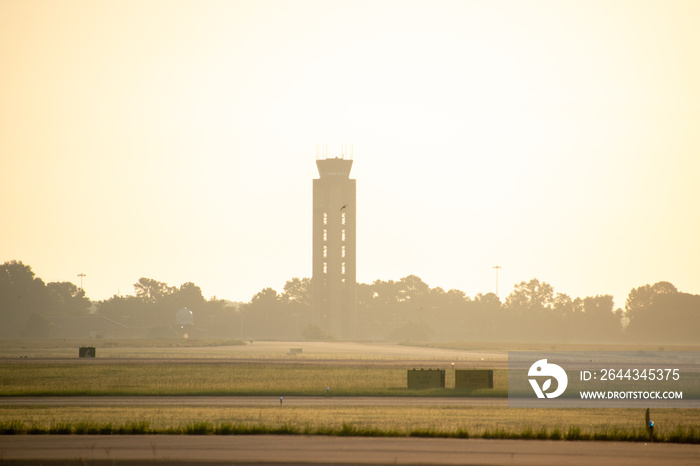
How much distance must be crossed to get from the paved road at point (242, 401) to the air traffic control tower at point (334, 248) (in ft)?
432

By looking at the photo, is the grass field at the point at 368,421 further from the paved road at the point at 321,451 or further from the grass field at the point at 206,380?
the grass field at the point at 206,380

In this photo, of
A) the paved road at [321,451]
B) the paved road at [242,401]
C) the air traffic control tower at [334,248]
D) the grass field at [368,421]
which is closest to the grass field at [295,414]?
the grass field at [368,421]

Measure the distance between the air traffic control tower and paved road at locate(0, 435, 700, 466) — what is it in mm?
150192

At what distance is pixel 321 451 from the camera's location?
957 inches

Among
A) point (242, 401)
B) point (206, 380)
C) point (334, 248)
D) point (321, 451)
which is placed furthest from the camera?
point (334, 248)

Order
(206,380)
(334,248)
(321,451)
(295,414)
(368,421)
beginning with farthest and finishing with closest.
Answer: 1. (334,248)
2. (206,380)
3. (295,414)
4. (368,421)
5. (321,451)

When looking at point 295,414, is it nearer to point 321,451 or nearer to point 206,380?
point 321,451

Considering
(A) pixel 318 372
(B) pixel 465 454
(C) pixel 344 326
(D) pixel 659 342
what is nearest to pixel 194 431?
(B) pixel 465 454

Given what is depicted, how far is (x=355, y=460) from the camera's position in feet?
75.2

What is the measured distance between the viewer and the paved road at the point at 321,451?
2295cm

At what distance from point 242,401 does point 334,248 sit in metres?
135

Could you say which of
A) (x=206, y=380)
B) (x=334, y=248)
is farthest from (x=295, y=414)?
(x=334, y=248)

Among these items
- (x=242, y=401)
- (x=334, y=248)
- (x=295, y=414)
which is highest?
(x=334, y=248)

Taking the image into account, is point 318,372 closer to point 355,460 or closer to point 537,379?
point 537,379
